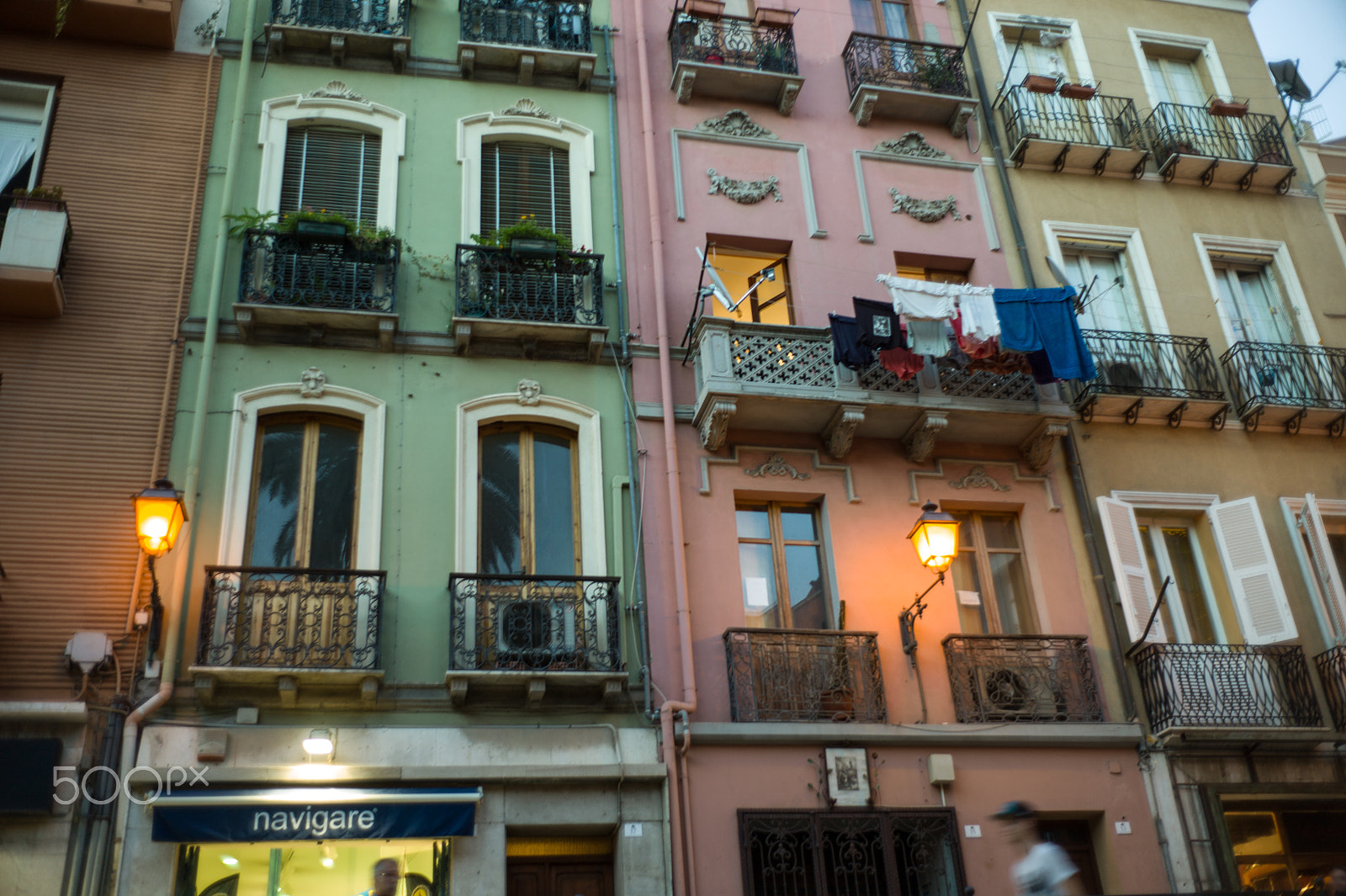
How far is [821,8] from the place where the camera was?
16.6 metres

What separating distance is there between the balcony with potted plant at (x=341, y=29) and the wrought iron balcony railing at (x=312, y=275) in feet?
9.56

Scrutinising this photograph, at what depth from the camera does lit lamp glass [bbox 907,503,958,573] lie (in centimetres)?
1168

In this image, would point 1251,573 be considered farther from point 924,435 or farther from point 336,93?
Result: point 336,93

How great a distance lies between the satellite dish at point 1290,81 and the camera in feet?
58.1

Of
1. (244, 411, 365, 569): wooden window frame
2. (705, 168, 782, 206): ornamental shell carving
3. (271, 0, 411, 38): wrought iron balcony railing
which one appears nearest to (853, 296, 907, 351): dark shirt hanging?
(705, 168, 782, 206): ornamental shell carving

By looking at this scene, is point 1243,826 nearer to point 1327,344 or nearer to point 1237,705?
point 1237,705

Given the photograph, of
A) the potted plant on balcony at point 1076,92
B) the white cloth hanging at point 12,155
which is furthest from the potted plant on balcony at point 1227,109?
the white cloth hanging at point 12,155

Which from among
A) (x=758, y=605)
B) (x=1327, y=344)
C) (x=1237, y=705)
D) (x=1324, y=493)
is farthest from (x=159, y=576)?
(x=1327, y=344)

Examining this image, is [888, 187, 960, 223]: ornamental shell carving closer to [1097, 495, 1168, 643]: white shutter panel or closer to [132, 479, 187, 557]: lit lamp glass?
[1097, 495, 1168, 643]: white shutter panel

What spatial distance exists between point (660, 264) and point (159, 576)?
637 cm

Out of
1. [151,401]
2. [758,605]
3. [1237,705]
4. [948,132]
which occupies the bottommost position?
[1237,705]

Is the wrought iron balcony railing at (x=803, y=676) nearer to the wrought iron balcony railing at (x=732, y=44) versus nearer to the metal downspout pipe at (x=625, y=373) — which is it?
the metal downspout pipe at (x=625, y=373)

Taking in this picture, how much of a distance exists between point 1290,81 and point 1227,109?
203cm

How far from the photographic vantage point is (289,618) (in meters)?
10.8
